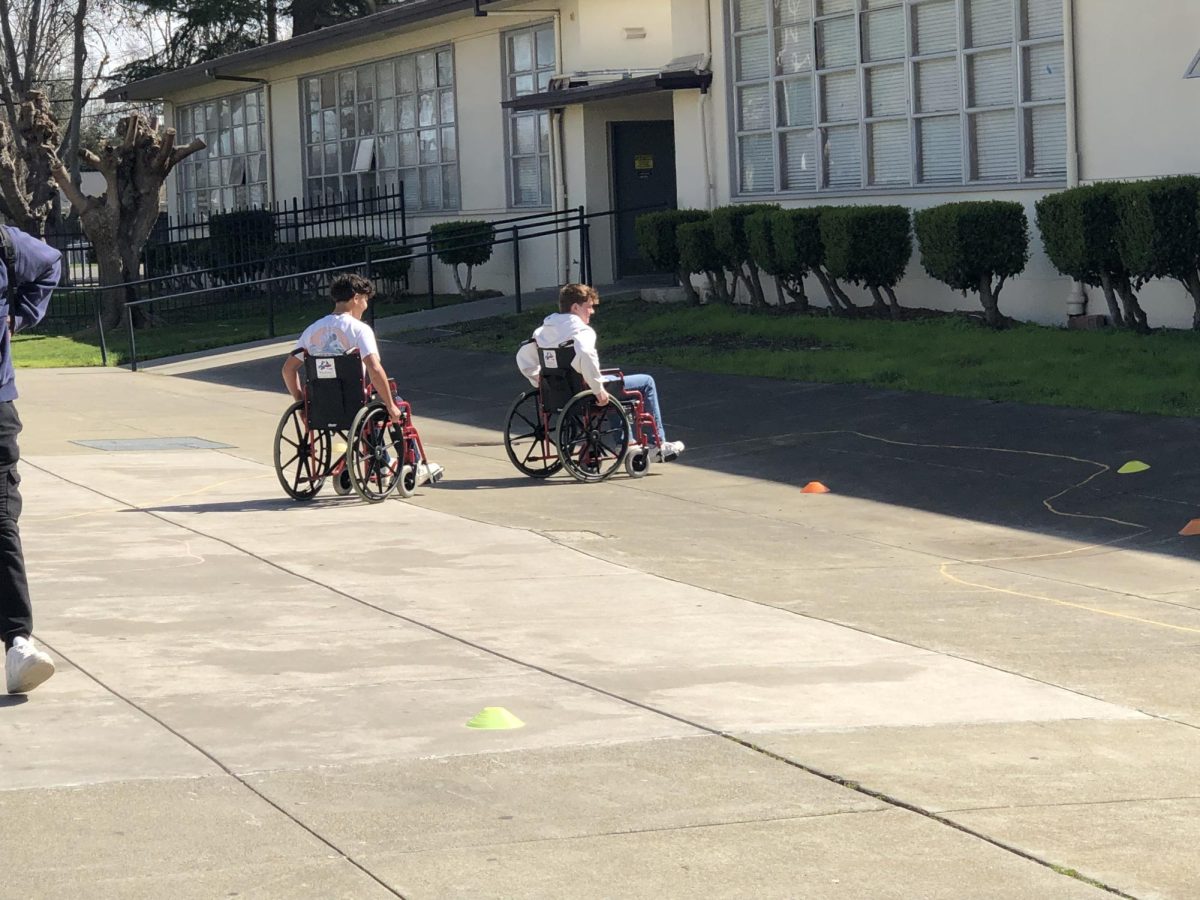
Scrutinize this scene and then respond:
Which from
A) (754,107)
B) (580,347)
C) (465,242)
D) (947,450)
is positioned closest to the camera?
(580,347)

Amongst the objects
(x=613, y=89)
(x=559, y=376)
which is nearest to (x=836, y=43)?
(x=613, y=89)

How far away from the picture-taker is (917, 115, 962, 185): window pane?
62.3 ft

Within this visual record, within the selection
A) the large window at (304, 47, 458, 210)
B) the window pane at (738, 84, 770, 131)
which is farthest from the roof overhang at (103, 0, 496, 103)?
the window pane at (738, 84, 770, 131)

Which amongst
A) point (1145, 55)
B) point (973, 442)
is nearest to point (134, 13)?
point (1145, 55)

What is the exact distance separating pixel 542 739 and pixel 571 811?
80 centimetres

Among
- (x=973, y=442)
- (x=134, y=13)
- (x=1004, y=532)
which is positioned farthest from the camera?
(x=134, y=13)

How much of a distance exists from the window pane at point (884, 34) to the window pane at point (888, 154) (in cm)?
75

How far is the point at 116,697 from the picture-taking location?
6.56 metres

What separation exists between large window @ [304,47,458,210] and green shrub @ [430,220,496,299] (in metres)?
2.18

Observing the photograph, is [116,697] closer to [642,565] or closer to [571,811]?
[571,811]

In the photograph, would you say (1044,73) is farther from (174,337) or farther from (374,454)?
(174,337)

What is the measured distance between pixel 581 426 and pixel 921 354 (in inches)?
205

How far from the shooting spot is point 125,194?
27.7 metres

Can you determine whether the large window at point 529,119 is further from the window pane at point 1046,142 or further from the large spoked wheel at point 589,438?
the large spoked wheel at point 589,438
